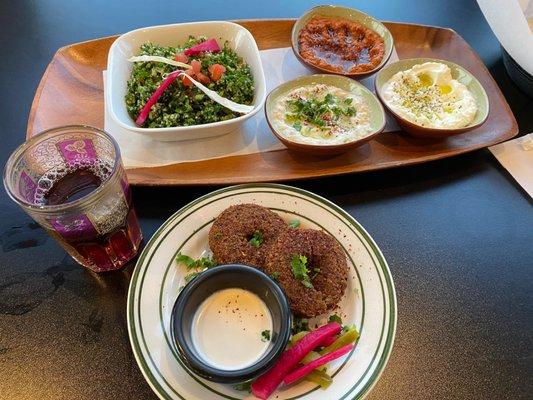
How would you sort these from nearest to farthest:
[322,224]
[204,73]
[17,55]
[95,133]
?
1. [95,133]
2. [322,224]
3. [204,73]
4. [17,55]

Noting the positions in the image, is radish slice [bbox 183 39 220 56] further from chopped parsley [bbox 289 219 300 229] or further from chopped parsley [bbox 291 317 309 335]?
chopped parsley [bbox 291 317 309 335]

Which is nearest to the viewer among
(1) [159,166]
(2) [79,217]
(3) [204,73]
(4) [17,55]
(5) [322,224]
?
(2) [79,217]

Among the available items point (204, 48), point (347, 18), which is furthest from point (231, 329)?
point (347, 18)

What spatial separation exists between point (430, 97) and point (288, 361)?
1765 mm

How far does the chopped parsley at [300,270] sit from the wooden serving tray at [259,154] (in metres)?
0.62

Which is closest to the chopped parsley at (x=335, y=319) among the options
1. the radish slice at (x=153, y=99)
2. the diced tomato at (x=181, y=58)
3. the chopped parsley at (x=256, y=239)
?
the chopped parsley at (x=256, y=239)

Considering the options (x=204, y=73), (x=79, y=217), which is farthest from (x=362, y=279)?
(x=204, y=73)

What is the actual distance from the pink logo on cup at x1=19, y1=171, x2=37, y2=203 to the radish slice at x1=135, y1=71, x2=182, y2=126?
70 centimetres

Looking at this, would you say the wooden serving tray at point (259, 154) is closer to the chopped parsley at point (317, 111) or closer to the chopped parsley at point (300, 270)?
the chopped parsley at point (317, 111)

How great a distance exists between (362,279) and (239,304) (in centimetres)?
51

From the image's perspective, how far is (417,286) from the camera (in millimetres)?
2029

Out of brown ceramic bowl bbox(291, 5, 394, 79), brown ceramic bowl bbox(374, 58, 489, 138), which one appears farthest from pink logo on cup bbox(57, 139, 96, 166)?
brown ceramic bowl bbox(374, 58, 489, 138)

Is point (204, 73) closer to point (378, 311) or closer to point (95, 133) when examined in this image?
point (95, 133)

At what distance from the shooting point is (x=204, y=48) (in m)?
2.63
